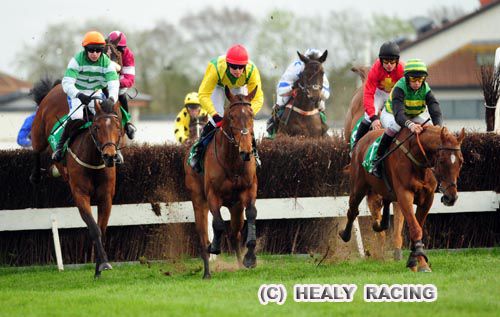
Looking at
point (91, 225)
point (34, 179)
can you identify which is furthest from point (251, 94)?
point (34, 179)

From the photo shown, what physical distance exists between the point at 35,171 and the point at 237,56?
142 inches

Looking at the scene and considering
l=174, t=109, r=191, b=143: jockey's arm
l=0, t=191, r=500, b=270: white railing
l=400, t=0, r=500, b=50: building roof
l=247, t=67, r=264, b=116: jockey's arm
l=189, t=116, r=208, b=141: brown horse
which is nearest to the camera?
l=247, t=67, r=264, b=116: jockey's arm

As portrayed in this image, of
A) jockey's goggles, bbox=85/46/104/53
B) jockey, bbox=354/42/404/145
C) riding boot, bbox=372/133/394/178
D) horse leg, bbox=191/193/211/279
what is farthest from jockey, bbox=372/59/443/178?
jockey's goggles, bbox=85/46/104/53

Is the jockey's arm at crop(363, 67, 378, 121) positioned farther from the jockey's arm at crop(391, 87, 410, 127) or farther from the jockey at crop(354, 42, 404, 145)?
the jockey's arm at crop(391, 87, 410, 127)

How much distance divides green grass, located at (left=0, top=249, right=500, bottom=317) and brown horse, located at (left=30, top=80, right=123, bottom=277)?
613mm

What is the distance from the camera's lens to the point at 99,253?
39.6 feet

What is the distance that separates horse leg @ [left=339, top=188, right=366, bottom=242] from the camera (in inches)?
508

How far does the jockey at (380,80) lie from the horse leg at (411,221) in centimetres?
154

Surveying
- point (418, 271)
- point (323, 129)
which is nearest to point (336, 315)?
point (418, 271)

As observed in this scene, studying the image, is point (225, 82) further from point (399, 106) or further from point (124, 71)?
point (124, 71)

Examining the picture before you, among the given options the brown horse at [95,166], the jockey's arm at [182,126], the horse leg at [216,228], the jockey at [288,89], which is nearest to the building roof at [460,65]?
the jockey's arm at [182,126]

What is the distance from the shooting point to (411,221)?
11.3 metres

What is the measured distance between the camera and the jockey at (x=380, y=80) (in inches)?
502

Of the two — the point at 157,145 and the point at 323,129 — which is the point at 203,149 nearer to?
the point at 157,145
